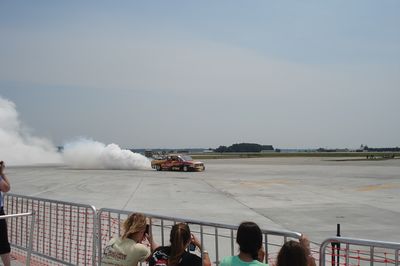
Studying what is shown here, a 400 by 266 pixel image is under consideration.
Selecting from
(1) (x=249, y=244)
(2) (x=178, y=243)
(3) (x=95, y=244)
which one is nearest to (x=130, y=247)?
(2) (x=178, y=243)

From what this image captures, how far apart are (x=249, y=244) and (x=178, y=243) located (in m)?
0.69

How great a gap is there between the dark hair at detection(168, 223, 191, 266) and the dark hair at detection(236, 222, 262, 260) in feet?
1.79

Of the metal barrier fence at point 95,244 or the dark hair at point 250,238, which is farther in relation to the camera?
the metal barrier fence at point 95,244

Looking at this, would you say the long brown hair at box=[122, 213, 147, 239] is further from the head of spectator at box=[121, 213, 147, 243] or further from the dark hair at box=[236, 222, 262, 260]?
the dark hair at box=[236, 222, 262, 260]

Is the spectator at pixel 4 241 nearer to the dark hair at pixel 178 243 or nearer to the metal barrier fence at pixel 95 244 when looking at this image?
the metal barrier fence at pixel 95 244

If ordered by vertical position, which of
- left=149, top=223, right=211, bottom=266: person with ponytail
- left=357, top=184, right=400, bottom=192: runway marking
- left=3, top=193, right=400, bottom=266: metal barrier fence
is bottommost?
left=357, top=184, right=400, bottom=192: runway marking

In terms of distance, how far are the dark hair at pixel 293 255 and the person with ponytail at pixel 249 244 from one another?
366mm

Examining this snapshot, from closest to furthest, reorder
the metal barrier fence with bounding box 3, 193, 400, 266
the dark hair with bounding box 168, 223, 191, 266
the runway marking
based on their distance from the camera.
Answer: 1. the dark hair with bounding box 168, 223, 191, 266
2. the metal barrier fence with bounding box 3, 193, 400, 266
3. the runway marking

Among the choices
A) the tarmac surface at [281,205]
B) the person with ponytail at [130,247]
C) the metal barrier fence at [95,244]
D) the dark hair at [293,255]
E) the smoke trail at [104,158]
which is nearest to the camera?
the dark hair at [293,255]

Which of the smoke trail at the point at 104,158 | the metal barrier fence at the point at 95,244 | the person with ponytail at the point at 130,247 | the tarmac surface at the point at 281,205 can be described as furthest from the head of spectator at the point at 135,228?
the smoke trail at the point at 104,158

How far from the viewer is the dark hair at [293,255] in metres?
3.38

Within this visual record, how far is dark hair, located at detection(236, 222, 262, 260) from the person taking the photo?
374 centimetres

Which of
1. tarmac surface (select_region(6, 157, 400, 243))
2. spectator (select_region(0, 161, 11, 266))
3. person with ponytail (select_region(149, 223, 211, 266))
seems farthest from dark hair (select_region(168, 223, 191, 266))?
tarmac surface (select_region(6, 157, 400, 243))

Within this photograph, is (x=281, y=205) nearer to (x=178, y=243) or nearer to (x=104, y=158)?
(x=178, y=243)
